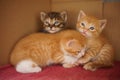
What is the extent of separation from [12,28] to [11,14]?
0.30 ft

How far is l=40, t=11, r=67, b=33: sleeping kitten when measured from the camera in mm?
1445

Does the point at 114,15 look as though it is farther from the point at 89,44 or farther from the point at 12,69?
the point at 12,69

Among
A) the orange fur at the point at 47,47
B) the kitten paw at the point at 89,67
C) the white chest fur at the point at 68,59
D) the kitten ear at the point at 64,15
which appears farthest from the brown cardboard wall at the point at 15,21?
the kitten paw at the point at 89,67

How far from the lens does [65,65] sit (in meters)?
1.35

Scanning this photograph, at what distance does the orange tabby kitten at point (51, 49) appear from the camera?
1.31 m

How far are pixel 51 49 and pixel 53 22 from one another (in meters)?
0.20

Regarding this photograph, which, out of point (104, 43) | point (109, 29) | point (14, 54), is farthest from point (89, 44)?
point (14, 54)

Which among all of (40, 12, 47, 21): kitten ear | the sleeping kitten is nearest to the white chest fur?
the sleeping kitten

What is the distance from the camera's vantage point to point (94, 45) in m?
1.36

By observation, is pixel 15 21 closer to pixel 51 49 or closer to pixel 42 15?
pixel 42 15

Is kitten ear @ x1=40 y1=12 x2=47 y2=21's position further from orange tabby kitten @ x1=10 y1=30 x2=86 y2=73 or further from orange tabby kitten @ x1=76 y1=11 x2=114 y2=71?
orange tabby kitten @ x1=76 y1=11 x2=114 y2=71

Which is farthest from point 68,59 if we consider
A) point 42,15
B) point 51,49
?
point 42,15

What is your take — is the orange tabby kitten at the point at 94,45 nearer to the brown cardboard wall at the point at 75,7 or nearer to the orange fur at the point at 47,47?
the orange fur at the point at 47,47

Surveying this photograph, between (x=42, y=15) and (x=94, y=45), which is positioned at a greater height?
(x=42, y=15)
